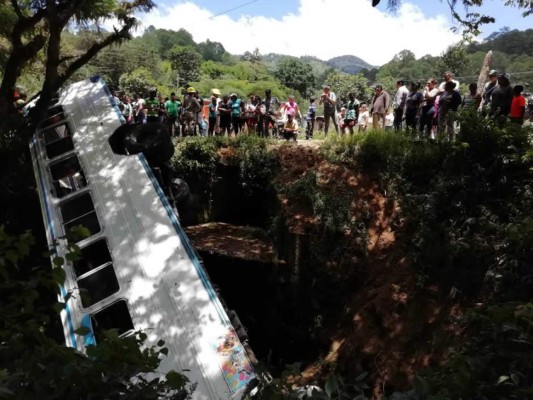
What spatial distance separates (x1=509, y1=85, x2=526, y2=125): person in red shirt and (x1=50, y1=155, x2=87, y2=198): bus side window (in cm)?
694

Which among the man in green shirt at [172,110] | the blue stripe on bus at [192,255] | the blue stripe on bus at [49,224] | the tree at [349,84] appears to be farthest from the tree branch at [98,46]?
the tree at [349,84]

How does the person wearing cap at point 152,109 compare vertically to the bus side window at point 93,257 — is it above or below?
above

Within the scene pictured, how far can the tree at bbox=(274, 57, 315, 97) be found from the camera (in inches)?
3364

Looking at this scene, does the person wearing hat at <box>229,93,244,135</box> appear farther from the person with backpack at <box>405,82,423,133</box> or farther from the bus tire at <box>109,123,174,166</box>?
the bus tire at <box>109,123,174,166</box>

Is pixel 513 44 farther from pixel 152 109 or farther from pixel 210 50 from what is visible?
pixel 152 109

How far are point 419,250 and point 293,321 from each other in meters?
3.13

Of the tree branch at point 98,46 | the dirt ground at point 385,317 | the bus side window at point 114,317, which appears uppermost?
the tree branch at point 98,46

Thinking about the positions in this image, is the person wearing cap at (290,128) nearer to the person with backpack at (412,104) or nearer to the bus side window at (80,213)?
the person with backpack at (412,104)

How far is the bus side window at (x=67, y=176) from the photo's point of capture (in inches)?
261

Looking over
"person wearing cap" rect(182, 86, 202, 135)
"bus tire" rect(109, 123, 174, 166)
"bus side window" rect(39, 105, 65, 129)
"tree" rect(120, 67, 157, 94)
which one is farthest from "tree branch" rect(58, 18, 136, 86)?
"tree" rect(120, 67, 157, 94)

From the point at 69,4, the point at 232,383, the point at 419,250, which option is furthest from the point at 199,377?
the point at 69,4

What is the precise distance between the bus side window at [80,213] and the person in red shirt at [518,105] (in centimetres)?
662

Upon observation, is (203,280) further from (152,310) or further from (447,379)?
(447,379)

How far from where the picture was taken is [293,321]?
28.8ft
